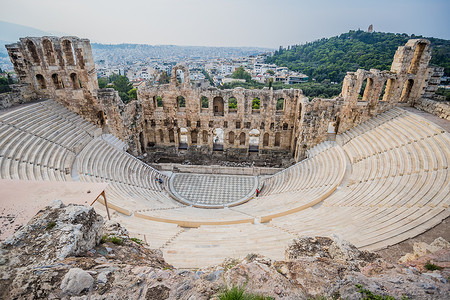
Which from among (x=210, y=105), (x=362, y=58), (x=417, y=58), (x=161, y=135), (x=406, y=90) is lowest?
(x=161, y=135)

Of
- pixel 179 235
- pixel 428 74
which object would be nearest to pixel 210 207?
pixel 179 235

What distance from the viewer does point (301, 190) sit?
1622 cm

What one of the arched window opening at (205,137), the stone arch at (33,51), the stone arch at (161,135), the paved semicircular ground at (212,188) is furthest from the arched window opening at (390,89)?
the stone arch at (33,51)

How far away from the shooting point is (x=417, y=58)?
19922 millimetres

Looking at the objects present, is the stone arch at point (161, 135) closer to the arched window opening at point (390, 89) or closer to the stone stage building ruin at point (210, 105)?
the stone stage building ruin at point (210, 105)

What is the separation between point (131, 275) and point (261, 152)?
20782 millimetres

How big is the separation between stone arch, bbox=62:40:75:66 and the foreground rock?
764 inches

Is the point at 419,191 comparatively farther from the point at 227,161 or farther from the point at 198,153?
the point at 198,153

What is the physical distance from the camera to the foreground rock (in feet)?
12.5

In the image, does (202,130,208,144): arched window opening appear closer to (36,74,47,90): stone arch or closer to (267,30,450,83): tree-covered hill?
(36,74,47,90): stone arch

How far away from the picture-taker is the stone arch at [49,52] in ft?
63.4

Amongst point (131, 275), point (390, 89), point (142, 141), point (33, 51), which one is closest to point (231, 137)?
point (142, 141)

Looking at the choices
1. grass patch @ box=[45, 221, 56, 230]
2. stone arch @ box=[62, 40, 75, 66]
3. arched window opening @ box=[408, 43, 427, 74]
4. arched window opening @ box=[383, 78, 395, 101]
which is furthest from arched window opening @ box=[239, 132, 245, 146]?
grass patch @ box=[45, 221, 56, 230]

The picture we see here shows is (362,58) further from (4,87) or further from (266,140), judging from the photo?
(4,87)
